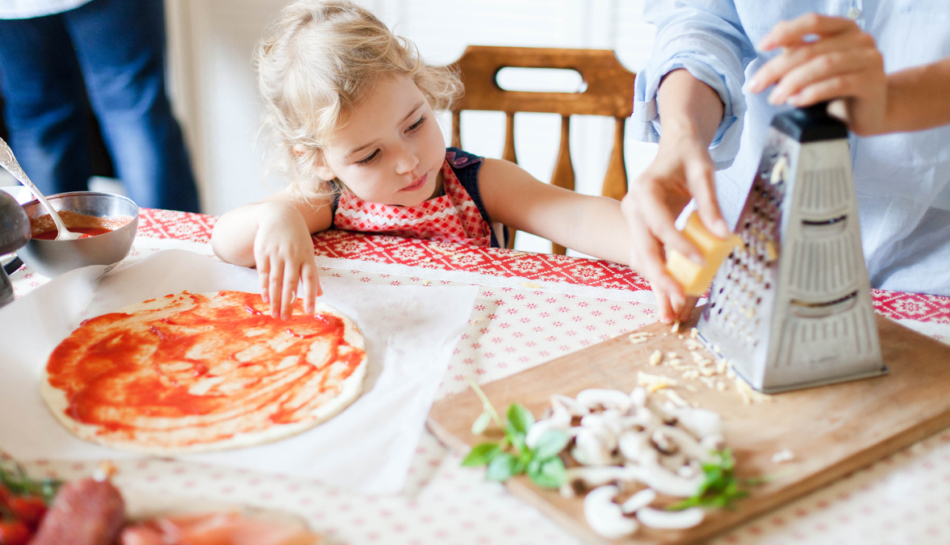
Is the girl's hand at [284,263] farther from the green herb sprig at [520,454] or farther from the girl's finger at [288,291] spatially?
the green herb sprig at [520,454]

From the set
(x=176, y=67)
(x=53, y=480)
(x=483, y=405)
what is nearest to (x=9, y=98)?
(x=176, y=67)

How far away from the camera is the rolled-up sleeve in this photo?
1152mm

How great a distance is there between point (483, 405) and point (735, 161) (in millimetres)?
1025

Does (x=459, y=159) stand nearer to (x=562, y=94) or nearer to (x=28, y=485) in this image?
(x=562, y=94)

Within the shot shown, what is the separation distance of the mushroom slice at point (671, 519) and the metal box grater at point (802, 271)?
28cm

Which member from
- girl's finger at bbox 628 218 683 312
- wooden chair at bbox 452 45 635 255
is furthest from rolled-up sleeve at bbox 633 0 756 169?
girl's finger at bbox 628 218 683 312

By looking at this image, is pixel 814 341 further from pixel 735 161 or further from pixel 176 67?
pixel 176 67

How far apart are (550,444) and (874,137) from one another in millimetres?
1024

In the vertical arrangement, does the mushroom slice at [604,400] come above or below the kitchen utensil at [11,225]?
below

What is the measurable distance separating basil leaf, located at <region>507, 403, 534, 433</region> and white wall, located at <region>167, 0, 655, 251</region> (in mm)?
2285

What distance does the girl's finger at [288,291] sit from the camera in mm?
1097

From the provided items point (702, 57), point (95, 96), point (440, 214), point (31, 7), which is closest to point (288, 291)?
point (440, 214)

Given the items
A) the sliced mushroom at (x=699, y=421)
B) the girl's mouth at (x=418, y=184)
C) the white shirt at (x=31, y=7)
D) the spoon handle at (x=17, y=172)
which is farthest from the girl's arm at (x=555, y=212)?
the white shirt at (x=31, y=7)

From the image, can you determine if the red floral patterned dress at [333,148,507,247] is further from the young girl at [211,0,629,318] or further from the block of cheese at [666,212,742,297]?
the block of cheese at [666,212,742,297]
